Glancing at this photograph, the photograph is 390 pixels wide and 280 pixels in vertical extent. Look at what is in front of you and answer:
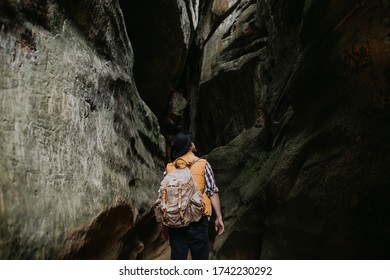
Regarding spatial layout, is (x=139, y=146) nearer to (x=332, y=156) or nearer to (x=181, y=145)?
(x=181, y=145)

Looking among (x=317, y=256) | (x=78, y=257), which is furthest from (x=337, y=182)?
(x=78, y=257)

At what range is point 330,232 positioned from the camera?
4453mm

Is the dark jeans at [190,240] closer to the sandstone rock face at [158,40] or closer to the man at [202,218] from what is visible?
the man at [202,218]

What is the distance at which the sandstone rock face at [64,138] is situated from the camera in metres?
3.44

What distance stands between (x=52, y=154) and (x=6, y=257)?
1.31 metres

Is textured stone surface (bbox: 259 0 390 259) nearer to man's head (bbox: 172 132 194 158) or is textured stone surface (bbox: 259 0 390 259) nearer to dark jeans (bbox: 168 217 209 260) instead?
dark jeans (bbox: 168 217 209 260)

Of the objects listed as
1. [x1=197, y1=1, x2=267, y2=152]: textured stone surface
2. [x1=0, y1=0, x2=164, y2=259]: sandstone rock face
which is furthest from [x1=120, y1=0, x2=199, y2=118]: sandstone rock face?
[x1=0, y1=0, x2=164, y2=259]: sandstone rock face

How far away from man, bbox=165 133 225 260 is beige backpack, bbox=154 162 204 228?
124 mm

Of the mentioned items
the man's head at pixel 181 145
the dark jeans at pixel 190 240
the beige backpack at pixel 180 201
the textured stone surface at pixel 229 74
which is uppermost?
the textured stone surface at pixel 229 74

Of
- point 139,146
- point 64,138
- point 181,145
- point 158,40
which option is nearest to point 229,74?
point 158,40

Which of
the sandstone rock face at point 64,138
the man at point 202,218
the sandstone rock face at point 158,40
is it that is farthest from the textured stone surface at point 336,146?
the sandstone rock face at point 158,40

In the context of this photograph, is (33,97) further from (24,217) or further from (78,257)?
(78,257)

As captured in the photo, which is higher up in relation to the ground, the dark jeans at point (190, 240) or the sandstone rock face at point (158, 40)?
the sandstone rock face at point (158, 40)

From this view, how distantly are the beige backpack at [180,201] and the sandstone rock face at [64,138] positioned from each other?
1.07 metres
